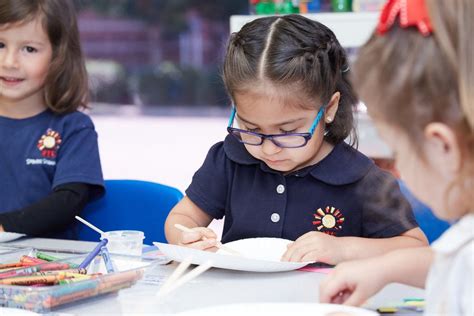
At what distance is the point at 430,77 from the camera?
→ 0.81 m

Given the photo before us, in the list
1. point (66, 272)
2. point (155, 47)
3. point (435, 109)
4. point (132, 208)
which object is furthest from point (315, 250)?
point (155, 47)

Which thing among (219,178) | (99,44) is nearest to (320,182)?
(219,178)

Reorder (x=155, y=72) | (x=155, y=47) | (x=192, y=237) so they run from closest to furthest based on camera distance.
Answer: (x=192, y=237), (x=155, y=47), (x=155, y=72)

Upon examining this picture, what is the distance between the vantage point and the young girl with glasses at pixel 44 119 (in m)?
1.80

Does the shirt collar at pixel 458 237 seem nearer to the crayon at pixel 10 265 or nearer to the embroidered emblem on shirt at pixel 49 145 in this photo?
the crayon at pixel 10 265

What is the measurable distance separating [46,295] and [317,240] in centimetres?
48

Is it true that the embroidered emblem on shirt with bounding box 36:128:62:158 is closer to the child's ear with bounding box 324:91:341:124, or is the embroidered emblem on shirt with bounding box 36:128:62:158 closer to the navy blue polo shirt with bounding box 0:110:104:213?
the navy blue polo shirt with bounding box 0:110:104:213

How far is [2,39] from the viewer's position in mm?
1839

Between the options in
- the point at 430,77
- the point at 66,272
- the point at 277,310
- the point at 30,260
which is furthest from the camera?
the point at 30,260

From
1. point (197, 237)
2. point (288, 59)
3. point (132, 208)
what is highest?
point (288, 59)

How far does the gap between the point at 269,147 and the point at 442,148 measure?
60 cm

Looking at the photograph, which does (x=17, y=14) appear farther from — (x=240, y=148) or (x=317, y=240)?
(x=317, y=240)

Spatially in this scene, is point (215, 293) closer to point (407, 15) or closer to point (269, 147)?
point (269, 147)

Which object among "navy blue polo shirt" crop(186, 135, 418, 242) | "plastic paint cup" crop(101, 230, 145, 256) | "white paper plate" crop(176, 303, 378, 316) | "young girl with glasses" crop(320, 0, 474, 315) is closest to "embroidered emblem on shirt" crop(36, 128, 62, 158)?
"navy blue polo shirt" crop(186, 135, 418, 242)
